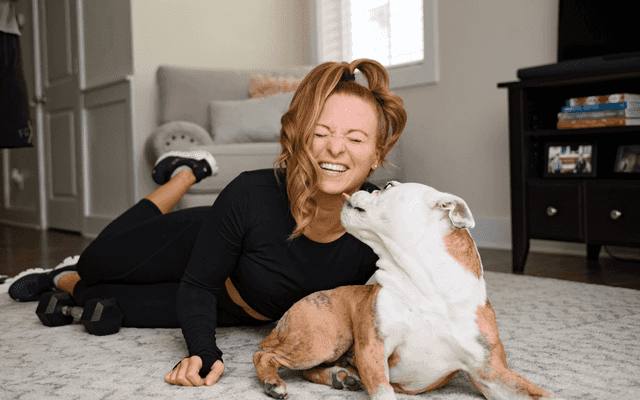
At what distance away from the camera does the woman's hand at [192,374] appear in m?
1.05

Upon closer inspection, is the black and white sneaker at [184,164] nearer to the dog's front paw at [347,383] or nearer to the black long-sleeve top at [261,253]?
the black long-sleeve top at [261,253]

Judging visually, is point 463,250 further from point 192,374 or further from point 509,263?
point 509,263

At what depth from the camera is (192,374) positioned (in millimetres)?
1047

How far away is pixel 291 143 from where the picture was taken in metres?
1.13

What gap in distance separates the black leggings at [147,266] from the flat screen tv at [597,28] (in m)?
2.00

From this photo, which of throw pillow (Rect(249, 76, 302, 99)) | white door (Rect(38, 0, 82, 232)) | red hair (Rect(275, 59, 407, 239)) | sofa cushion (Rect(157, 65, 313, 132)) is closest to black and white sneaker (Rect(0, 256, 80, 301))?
red hair (Rect(275, 59, 407, 239))

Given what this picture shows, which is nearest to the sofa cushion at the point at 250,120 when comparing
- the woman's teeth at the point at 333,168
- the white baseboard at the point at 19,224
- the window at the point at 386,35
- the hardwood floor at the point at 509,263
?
the window at the point at 386,35

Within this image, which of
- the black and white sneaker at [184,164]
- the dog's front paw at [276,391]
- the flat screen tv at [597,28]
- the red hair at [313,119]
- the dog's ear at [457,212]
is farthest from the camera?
the flat screen tv at [597,28]

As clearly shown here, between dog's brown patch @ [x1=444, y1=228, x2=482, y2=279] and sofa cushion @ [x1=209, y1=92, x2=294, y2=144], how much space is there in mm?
2386

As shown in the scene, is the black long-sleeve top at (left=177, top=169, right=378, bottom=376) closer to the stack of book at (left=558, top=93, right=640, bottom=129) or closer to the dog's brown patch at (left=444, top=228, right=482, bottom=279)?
the dog's brown patch at (left=444, top=228, right=482, bottom=279)

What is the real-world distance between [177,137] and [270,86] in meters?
0.74

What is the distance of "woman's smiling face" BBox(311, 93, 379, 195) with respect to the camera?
3.59 ft

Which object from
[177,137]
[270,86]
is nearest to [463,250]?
[177,137]

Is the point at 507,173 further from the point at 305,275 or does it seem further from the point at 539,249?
the point at 305,275
